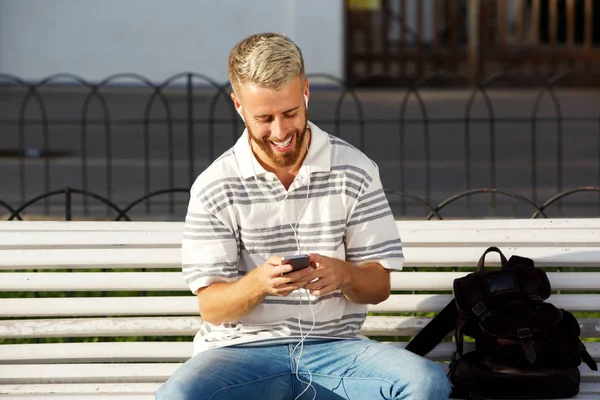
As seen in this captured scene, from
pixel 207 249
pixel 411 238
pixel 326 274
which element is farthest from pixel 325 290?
pixel 411 238

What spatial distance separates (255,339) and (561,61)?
481 inches

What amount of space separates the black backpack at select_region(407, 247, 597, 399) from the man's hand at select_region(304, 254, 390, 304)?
0.35 m

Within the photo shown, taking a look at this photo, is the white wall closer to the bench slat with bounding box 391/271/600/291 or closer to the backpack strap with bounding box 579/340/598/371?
the bench slat with bounding box 391/271/600/291

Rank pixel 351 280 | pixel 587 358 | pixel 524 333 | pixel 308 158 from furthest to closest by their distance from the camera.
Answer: pixel 587 358, pixel 524 333, pixel 308 158, pixel 351 280

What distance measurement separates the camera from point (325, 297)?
10.2 feet

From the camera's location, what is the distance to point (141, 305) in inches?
141

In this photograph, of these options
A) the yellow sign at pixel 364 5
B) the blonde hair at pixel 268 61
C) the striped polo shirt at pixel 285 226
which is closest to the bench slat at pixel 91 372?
the striped polo shirt at pixel 285 226

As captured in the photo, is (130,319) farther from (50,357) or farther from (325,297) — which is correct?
(325,297)

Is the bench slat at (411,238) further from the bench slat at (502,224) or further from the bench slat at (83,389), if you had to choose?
the bench slat at (83,389)

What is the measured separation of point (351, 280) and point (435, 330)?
59cm

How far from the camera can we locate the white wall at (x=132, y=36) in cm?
1438

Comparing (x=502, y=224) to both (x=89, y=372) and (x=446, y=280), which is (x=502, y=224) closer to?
(x=446, y=280)

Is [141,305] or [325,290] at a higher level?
[325,290]

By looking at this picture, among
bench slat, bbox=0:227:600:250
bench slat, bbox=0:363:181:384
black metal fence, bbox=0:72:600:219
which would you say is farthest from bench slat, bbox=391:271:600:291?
black metal fence, bbox=0:72:600:219
